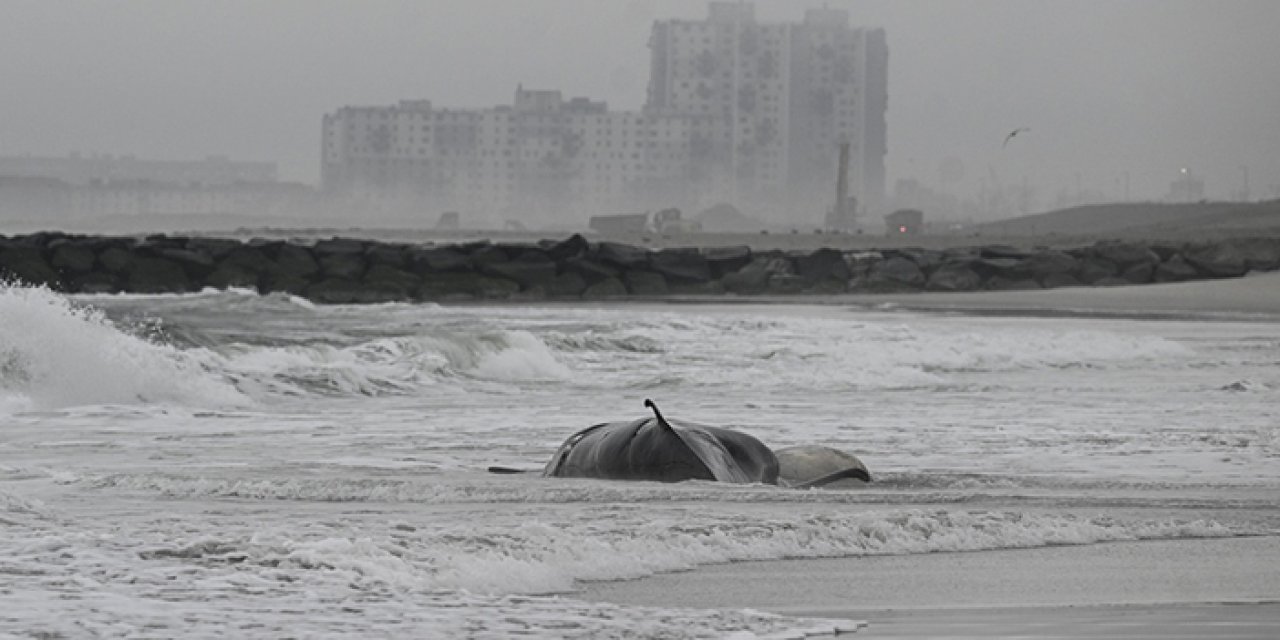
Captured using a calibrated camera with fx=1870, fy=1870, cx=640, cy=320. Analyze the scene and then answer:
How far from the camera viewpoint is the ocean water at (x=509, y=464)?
557 cm

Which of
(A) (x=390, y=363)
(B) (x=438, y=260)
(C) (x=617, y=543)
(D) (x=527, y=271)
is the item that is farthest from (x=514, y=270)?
(C) (x=617, y=543)

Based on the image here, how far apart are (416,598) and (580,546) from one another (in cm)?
102

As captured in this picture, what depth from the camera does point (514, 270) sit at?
1478 inches

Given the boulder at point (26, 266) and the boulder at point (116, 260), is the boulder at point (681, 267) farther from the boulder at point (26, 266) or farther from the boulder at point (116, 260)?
the boulder at point (26, 266)

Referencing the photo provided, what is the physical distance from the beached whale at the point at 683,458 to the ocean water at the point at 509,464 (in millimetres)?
200

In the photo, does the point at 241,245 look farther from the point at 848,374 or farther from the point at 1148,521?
the point at 1148,521

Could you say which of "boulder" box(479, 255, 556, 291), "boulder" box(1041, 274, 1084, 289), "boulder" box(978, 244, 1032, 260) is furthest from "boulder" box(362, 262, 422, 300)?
"boulder" box(1041, 274, 1084, 289)

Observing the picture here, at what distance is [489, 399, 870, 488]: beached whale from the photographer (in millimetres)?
8438

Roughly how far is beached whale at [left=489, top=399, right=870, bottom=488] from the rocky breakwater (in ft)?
87.5

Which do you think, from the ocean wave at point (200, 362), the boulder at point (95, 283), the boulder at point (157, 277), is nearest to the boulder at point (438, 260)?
the boulder at point (157, 277)

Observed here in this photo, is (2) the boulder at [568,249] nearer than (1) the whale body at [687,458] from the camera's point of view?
No

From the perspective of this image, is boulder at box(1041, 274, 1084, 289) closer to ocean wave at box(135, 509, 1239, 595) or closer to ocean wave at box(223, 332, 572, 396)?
ocean wave at box(223, 332, 572, 396)

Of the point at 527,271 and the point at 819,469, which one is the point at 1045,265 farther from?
the point at 819,469

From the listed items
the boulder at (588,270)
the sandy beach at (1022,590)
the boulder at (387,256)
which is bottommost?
the sandy beach at (1022,590)
